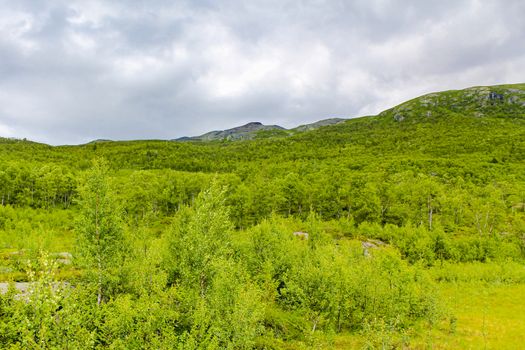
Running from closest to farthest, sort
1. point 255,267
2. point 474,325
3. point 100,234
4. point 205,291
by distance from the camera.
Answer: point 205,291
point 100,234
point 255,267
point 474,325

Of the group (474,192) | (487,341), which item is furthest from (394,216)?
(487,341)

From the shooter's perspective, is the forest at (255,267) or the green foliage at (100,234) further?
the green foliage at (100,234)

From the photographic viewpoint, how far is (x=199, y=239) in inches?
1117

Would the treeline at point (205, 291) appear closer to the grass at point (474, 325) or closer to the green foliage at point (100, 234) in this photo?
the green foliage at point (100, 234)

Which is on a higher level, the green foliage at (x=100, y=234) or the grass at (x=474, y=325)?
the green foliage at (x=100, y=234)

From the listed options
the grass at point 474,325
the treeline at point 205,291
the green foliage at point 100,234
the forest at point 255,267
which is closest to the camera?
the treeline at point 205,291

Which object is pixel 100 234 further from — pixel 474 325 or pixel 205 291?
pixel 474 325

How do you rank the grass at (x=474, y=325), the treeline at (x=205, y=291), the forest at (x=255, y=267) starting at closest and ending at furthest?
the treeline at (x=205, y=291) → the forest at (x=255, y=267) → the grass at (x=474, y=325)

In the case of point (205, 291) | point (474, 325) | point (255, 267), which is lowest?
point (474, 325)

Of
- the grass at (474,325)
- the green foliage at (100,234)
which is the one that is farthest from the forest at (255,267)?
the grass at (474,325)

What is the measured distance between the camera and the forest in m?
19.1

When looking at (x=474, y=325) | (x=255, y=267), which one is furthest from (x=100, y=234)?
(x=474, y=325)

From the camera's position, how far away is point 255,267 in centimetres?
3947

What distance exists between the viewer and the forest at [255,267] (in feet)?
62.6
